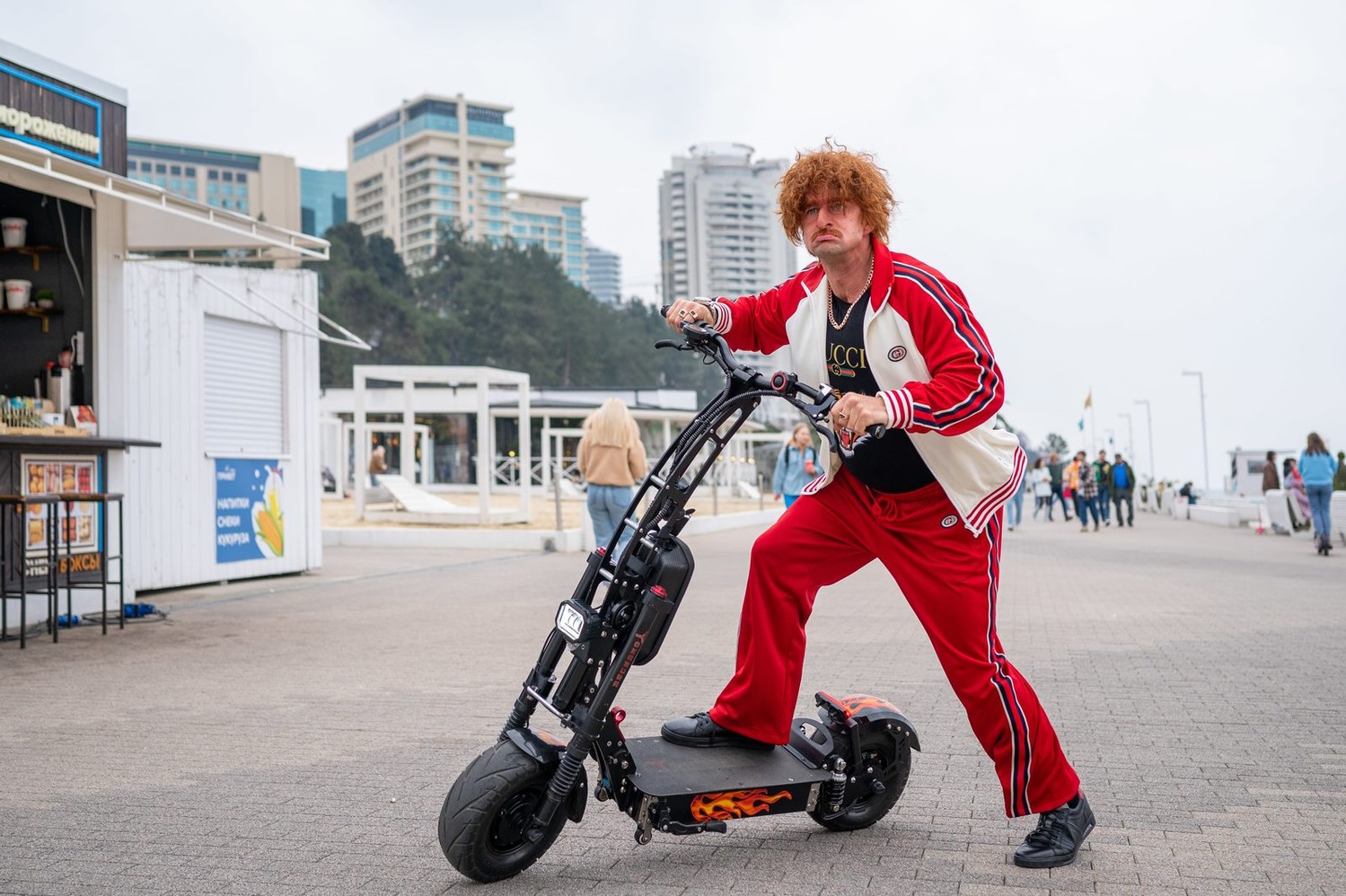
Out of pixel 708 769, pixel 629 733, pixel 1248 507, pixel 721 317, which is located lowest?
pixel 1248 507

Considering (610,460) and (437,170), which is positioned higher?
(437,170)

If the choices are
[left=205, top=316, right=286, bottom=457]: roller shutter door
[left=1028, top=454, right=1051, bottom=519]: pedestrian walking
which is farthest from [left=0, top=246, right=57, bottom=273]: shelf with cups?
[left=1028, top=454, right=1051, bottom=519]: pedestrian walking

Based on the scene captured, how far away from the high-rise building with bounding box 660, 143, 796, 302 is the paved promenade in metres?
149

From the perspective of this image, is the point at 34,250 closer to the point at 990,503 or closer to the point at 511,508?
the point at 990,503

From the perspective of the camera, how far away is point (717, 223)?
158500 millimetres

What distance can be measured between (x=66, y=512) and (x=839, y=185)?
7.64 metres

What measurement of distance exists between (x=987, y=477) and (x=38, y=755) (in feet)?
12.7

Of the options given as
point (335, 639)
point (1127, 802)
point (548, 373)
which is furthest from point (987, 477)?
point (548, 373)

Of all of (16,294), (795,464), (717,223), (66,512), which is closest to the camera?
(66,512)

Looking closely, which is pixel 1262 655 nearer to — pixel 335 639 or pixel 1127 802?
pixel 1127 802

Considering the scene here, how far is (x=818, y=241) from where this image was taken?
12.2ft

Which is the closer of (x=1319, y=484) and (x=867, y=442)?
(x=867, y=442)

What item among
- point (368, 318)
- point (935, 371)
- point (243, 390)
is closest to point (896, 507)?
point (935, 371)

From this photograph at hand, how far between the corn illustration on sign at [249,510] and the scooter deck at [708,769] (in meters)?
9.47
